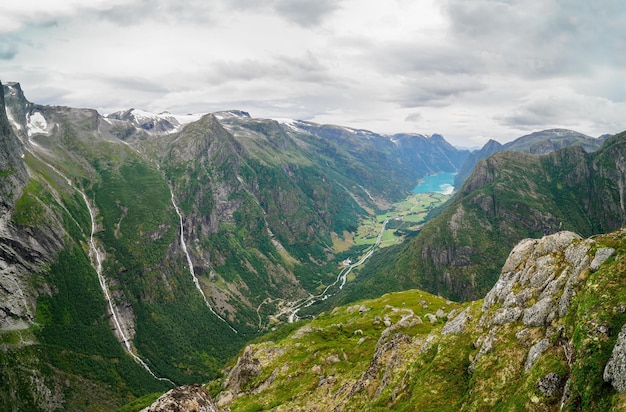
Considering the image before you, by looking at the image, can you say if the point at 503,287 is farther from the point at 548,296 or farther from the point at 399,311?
the point at 399,311

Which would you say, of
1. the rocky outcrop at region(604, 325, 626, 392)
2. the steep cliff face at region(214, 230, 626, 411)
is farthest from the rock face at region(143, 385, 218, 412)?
the rocky outcrop at region(604, 325, 626, 392)

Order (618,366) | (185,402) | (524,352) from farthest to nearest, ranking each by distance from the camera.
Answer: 1. (524,352)
2. (185,402)
3. (618,366)

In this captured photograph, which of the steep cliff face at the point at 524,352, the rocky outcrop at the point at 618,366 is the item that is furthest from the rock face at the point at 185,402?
the rocky outcrop at the point at 618,366

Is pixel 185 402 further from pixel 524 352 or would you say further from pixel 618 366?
pixel 524 352

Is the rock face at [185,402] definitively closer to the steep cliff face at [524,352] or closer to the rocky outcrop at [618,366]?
the steep cliff face at [524,352]

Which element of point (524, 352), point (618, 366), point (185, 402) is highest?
point (185, 402)

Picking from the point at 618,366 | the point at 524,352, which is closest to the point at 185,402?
the point at 618,366
